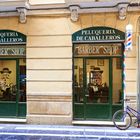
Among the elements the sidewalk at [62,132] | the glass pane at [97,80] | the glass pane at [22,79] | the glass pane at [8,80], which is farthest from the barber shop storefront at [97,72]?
the glass pane at [8,80]

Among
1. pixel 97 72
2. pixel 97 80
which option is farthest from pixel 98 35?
pixel 97 80

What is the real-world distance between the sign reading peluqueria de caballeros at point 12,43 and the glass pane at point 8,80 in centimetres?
42

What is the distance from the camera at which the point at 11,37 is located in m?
14.8

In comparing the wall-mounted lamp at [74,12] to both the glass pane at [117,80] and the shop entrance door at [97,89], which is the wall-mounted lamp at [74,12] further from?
the glass pane at [117,80]

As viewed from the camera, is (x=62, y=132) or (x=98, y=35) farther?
(x=98, y=35)

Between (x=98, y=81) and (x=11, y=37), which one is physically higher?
(x=11, y=37)

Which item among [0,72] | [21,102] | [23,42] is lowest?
[21,102]

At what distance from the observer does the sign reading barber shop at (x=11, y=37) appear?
1465 centimetres

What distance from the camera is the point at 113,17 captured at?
13969 mm

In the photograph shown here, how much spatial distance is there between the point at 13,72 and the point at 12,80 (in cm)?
33

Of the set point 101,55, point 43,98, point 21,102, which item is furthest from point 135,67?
point 21,102

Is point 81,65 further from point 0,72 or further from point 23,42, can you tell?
point 0,72

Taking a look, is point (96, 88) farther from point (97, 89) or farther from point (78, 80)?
point (78, 80)

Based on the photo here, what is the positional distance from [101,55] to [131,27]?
1670 millimetres
